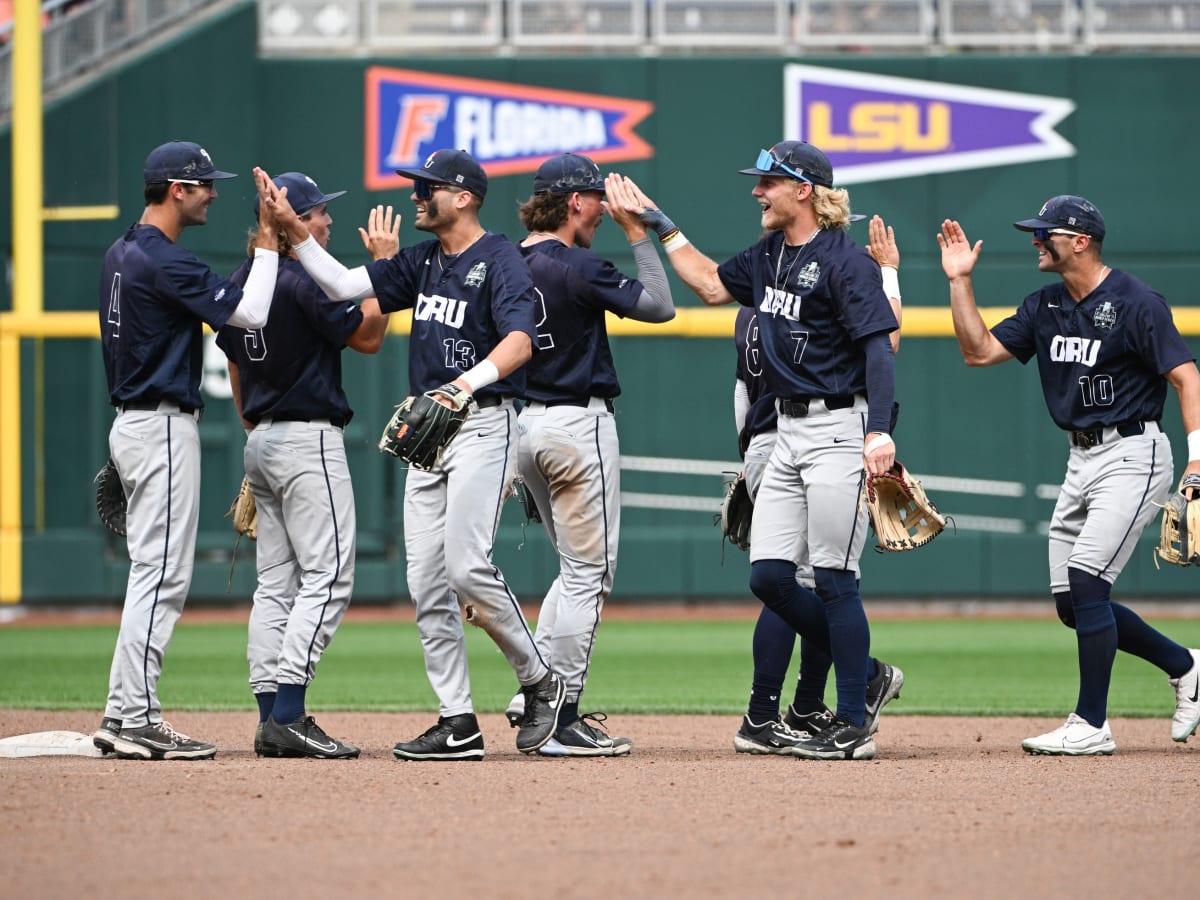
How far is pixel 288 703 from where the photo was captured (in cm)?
542

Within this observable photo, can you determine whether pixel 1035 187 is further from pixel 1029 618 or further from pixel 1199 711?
pixel 1199 711

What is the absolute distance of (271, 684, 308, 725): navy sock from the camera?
17.7ft

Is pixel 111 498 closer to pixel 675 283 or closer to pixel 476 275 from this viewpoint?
pixel 476 275

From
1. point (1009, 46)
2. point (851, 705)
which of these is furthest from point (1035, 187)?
point (851, 705)

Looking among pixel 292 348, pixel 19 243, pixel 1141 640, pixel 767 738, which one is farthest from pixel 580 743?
pixel 19 243

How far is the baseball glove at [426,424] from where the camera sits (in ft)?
16.8

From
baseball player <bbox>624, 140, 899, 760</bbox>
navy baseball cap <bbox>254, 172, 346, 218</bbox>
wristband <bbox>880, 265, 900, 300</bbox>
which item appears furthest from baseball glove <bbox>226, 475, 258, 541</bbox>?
wristband <bbox>880, 265, 900, 300</bbox>

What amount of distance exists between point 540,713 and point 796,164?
81.6 inches

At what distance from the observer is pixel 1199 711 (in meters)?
5.92

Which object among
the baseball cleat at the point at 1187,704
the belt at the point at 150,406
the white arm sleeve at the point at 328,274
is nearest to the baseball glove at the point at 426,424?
the white arm sleeve at the point at 328,274

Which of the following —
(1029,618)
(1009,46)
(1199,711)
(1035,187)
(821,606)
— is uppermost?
(1009,46)

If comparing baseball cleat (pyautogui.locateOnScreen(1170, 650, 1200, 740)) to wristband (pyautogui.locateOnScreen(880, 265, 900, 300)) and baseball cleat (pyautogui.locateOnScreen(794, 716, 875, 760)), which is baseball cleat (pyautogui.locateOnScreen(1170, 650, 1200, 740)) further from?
wristband (pyautogui.locateOnScreen(880, 265, 900, 300))

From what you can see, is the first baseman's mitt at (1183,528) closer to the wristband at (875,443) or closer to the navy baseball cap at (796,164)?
the wristband at (875,443)

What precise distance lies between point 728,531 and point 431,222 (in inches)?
64.6
